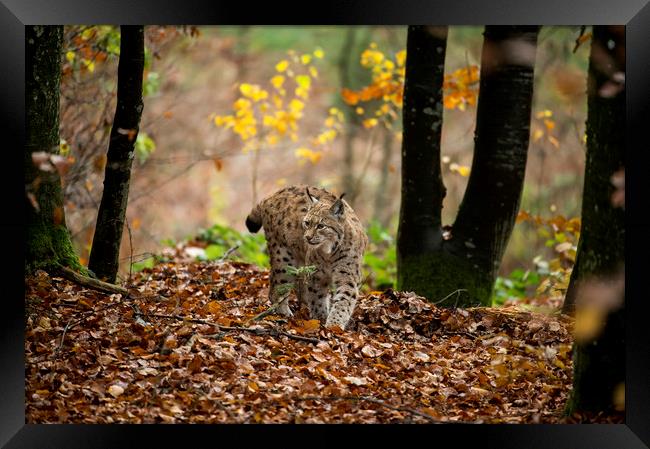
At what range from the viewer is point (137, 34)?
25.7ft

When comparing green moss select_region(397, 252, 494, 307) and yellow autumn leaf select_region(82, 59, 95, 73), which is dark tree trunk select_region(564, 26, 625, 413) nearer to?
green moss select_region(397, 252, 494, 307)

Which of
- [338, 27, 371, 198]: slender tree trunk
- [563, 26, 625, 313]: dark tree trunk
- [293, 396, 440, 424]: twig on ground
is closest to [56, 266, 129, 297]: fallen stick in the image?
[293, 396, 440, 424]: twig on ground

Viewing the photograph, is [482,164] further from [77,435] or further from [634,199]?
[77,435]

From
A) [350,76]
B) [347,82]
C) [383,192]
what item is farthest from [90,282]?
[350,76]

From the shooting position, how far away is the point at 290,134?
58.1 feet

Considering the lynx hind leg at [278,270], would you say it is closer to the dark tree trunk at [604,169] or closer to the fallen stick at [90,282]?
the fallen stick at [90,282]

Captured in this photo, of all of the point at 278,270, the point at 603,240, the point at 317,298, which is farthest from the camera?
the point at 278,270

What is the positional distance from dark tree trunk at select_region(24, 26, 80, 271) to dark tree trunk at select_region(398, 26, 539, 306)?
12.6 ft

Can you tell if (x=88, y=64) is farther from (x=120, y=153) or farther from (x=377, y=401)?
(x=377, y=401)

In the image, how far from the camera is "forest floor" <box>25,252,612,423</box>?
20.5 feet

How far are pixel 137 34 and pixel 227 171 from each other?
14072mm

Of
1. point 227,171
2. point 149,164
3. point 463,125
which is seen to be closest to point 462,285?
point 149,164
